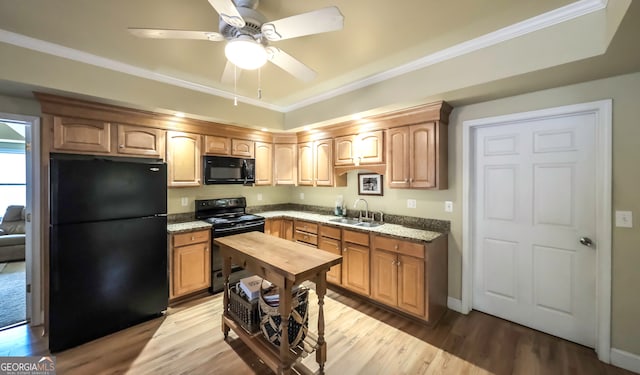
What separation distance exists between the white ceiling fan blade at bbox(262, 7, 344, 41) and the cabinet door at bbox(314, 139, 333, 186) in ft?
7.74

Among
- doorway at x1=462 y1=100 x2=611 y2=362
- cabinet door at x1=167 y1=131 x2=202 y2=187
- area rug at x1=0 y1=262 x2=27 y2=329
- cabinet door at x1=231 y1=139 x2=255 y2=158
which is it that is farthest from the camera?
cabinet door at x1=231 y1=139 x2=255 y2=158

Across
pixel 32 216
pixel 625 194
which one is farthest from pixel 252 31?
pixel 625 194

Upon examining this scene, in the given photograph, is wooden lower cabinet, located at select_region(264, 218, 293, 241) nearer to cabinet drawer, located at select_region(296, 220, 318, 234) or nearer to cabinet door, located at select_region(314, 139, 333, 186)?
cabinet drawer, located at select_region(296, 220, 318, 234)

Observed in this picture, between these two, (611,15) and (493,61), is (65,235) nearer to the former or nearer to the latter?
(493,61)

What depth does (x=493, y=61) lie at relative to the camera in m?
2.07

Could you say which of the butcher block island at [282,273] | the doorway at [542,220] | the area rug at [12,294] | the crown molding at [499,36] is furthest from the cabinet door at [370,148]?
the area rug at [12,294]

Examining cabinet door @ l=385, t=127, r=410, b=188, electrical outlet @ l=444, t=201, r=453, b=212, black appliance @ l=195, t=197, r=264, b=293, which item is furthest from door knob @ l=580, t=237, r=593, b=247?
black appliance @ l=195, t=197, r=264, b=293

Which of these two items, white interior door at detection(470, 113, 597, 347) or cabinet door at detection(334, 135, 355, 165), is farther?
cabinet door at detection(334, 135, 355, 165)

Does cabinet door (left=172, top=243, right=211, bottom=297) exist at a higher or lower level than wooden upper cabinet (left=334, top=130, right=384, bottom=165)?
lower

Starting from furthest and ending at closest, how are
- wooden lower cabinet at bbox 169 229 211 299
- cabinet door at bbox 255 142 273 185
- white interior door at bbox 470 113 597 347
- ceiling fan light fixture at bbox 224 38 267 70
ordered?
cabinet door at bbox 255 142 273 185, wooden lower cabinet at bbox 169 229 211 299, white interior door at bbox 470 113 597 347, ceiling fan light fixture at bbox 224 38 267 70

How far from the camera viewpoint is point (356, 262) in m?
3.07

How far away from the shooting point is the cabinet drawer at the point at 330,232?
327cm

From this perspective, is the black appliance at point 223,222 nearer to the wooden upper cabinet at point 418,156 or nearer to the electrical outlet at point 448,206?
the wooden upper cabinet at point 418,156

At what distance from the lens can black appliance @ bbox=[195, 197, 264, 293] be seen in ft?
10.6
